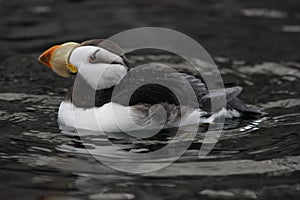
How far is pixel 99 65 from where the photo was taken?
5.26m

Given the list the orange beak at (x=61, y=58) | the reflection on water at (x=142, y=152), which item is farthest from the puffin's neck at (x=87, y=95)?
the reflection on water at (x=142, y=152)

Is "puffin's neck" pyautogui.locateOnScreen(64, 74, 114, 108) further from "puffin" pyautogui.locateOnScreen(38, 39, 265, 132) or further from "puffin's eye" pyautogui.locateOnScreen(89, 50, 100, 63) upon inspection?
"puffin's eye" pyautogui.locateOnScreen(89, 50, 100, 63)

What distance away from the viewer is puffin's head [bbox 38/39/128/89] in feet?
17.2

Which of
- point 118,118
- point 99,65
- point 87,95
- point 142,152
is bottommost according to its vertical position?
point 142,152

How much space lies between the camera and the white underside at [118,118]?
5082 millimetres

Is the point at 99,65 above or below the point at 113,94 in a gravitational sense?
above

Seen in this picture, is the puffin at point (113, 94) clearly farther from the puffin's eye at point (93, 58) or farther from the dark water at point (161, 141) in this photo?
the dark water at point (161, 141)

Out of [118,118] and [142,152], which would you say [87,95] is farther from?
[142,152]

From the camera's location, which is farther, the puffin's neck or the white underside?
the puffin's neck

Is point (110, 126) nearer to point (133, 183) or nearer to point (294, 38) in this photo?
point (133, 183)

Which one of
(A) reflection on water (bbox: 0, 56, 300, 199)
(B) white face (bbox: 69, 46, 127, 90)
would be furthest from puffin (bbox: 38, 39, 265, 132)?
(A) reflection on water (bbox: 0, 56, 300, 199)

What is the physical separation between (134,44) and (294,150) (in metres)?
3.33

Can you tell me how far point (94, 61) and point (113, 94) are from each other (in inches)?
12.0

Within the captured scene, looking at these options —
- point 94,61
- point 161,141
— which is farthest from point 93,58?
point 161,141
